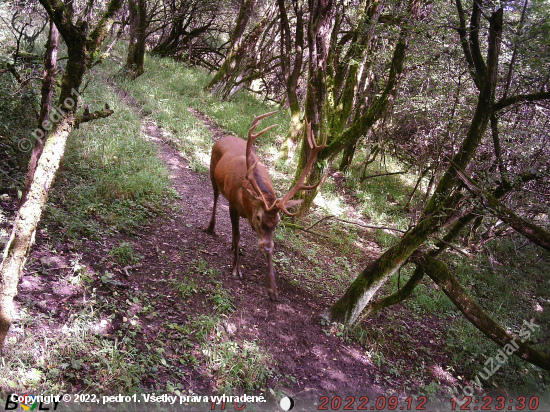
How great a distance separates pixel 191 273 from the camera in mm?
4891

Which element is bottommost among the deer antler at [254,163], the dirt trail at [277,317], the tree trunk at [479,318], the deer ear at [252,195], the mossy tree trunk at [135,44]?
the dirt trail at [277,317]

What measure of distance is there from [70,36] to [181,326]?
288 centimetres

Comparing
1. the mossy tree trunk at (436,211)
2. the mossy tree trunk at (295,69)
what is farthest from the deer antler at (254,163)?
the mossy tree trunk at (295,69)

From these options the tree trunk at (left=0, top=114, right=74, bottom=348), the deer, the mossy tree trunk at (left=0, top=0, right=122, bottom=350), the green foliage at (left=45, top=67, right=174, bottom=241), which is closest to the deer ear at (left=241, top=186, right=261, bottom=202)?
the deer

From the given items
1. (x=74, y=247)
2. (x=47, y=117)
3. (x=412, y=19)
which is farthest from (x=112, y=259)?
(x=412, y=19)

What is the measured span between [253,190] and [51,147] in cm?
261

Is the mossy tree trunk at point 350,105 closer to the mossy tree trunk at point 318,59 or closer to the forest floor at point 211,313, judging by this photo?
the mossy tree trunk at point 318,59

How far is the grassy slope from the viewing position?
10.1 ft

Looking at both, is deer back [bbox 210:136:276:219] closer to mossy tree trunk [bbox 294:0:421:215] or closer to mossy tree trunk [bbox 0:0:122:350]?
mossy tree trunk [bbox 294:0:421:215]

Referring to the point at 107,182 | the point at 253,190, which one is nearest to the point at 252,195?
the point at 253,190

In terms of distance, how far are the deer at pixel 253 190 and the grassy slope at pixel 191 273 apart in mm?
Result: 793

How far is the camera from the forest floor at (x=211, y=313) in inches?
140

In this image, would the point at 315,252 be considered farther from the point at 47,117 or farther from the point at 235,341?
the point at 47,117

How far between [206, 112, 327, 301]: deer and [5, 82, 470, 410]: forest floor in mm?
427
